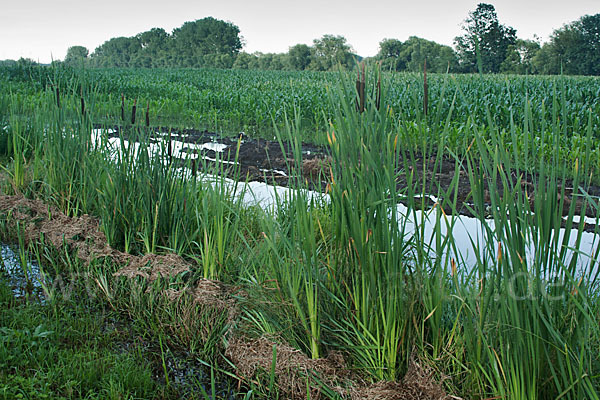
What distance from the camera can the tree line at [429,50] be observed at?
53.8 metres

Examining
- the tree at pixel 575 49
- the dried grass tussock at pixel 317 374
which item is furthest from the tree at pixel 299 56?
the dried grass tussock at pixel 317 374

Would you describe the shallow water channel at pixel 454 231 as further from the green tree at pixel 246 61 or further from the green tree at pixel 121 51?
the green tree at pixel 121 51

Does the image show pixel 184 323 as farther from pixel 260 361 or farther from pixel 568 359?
pixel 568 359

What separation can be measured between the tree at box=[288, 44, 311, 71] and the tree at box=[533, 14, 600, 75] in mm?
27846

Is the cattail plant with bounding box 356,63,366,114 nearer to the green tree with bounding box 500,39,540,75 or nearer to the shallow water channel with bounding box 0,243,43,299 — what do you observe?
the shallow water channel with bounding box 0,243,43,299

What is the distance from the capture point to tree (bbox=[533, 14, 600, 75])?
53.5 m

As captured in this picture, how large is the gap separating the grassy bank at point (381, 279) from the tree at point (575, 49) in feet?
187

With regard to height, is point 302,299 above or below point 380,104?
below

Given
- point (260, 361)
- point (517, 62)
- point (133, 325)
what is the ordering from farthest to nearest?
point (517, 62) → point (133, 325) → point (260, 361)

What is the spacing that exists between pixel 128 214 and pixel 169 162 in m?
0.43

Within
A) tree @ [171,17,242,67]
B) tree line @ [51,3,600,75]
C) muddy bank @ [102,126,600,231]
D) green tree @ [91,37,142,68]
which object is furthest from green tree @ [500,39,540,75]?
green tree @ [91,37,142,68]

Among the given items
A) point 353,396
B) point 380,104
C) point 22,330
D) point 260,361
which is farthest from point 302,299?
point 22,330

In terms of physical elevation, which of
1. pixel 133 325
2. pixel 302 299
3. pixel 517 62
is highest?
pixel 517 62

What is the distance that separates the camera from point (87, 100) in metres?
3.71
